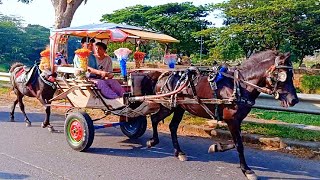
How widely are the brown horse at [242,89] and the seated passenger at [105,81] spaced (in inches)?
47.9

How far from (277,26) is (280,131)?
29.8 m

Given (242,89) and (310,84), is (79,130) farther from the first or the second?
(310,84)

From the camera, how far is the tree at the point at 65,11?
42.4 ft

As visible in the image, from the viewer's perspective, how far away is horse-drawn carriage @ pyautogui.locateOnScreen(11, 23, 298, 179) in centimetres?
517

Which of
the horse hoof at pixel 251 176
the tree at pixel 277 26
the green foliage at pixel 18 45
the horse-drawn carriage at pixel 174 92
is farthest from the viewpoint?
the green foliage at pixel 18 45

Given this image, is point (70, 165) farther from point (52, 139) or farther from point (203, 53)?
point (203, 53)

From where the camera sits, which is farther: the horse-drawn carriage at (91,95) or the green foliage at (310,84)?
the green foliage at (310,84)

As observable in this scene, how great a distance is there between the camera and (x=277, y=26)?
35.2 meters

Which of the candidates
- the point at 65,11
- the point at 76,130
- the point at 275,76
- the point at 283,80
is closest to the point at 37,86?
the point at 76,130

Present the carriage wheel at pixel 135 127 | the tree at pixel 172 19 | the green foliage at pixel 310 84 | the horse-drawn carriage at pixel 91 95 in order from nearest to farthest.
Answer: the horse-drawn carriage at pixel 91 95 < the carriage wheel at pixel 135 127 < the green foliage at pixel 310 84 < the tree at pixel 172 19

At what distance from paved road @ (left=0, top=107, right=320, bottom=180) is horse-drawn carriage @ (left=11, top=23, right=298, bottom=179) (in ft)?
0.89

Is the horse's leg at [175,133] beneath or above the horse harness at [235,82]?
beneath

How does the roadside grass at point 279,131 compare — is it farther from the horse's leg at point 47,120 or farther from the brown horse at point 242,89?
the horse's leg at point 47,120

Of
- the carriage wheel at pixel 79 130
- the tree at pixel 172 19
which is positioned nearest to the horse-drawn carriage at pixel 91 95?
the carriage wheel at pixel 79 130
